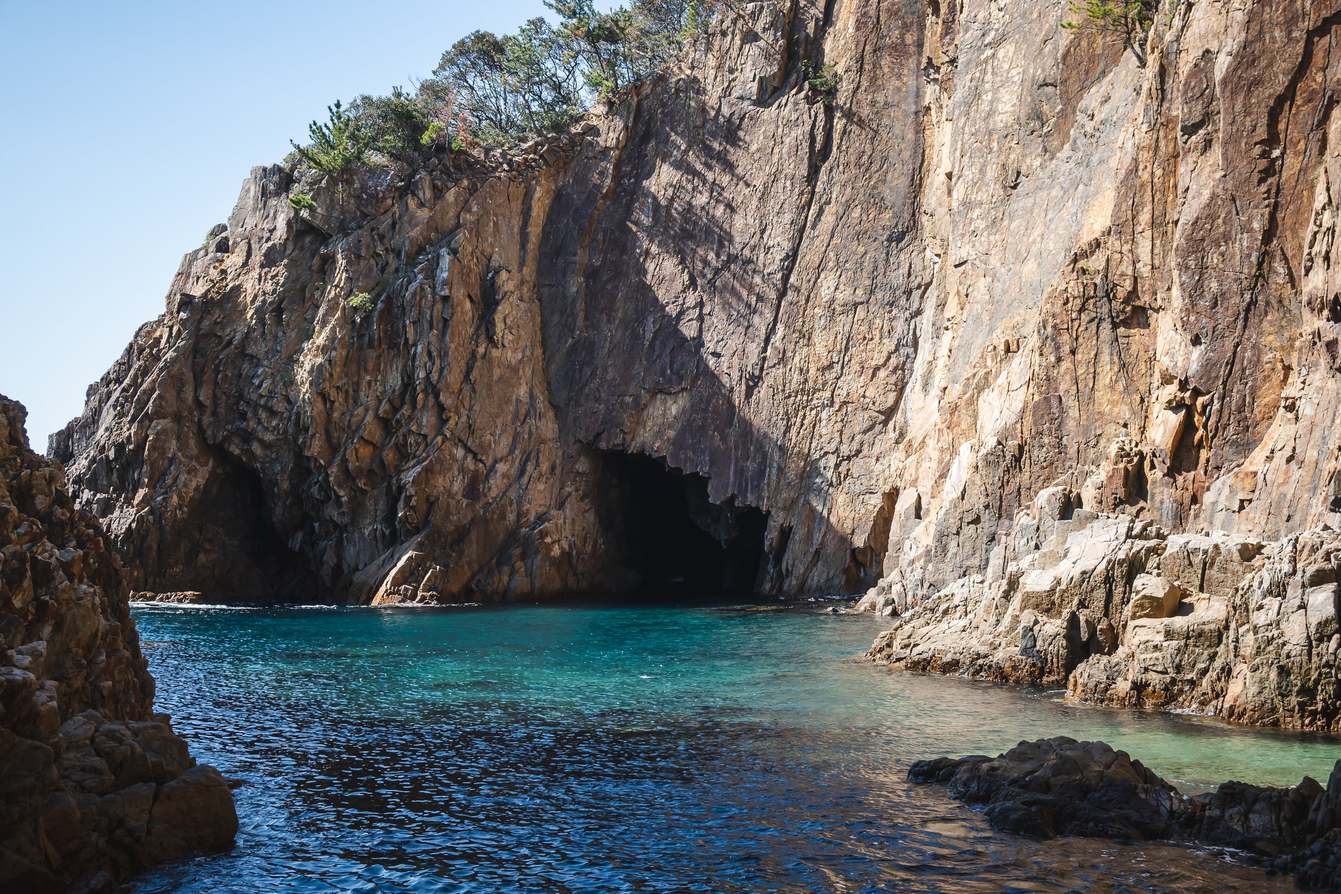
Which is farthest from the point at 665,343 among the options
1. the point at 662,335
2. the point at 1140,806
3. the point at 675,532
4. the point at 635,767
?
the point at 1140,806

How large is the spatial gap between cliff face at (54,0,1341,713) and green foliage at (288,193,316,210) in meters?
1.30

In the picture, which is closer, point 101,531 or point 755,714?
point 101,531

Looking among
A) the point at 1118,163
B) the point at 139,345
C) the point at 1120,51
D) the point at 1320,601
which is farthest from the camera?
the point at 139,345

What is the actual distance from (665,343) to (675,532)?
11.0 metres

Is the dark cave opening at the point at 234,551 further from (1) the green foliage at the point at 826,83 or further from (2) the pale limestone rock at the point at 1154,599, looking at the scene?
(2) the pale limestone rock at the point at 1154,599

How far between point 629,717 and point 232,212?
47.7m

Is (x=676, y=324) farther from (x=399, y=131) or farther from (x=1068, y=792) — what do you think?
(x=1068, y=792)

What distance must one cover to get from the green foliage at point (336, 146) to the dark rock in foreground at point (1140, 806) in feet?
154

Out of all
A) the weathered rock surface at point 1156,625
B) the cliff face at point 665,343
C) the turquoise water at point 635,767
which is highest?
the cliff face at point 665,343

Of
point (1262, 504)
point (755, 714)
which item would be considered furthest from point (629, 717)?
point (1262, 504)

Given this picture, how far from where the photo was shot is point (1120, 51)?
3706cm

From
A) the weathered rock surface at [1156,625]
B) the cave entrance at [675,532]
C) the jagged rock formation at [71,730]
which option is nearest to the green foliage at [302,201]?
the cave entrance at [675,532]

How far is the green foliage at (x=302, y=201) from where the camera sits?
53.7 m

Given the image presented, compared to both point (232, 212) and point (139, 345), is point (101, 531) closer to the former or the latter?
point (139, 345)
